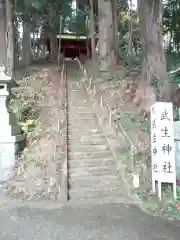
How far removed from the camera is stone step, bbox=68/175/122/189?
8602 mm

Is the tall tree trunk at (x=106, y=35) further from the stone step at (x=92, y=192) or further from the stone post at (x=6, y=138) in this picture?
the stone step at (x=92, y=192)

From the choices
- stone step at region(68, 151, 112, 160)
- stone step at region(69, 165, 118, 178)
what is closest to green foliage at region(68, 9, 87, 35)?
stone step at region(68, 151, 112, 160)

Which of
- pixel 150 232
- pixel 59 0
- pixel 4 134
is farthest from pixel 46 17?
pixel 150 232

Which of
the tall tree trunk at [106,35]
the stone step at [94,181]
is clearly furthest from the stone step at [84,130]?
the tall tree trunk at [106,35]

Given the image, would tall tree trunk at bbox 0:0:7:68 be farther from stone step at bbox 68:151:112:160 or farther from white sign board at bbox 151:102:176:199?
white sign board at bbox 151:102:176:199

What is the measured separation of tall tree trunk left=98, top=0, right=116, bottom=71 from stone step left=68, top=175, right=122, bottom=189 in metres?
9.03

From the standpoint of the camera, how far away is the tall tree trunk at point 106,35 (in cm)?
1673

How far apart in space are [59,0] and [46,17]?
2142mm

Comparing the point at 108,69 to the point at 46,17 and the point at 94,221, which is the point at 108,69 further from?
the point at 94,221

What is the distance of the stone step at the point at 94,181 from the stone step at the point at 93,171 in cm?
13

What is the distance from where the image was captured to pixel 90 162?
372 inches

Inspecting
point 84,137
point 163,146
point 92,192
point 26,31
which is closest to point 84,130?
point 84,137

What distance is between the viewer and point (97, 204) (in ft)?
25.2

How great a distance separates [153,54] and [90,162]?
5043 mm
